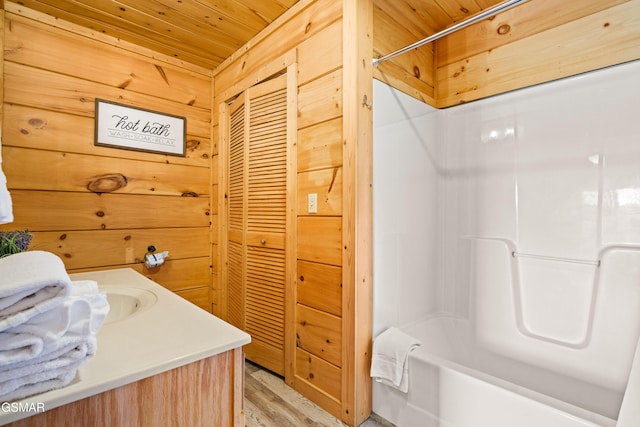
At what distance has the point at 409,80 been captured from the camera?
187 cm

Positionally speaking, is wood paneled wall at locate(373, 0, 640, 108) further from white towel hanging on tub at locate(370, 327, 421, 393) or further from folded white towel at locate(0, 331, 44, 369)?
folded white towel at locate(0, 331, 44, 369)

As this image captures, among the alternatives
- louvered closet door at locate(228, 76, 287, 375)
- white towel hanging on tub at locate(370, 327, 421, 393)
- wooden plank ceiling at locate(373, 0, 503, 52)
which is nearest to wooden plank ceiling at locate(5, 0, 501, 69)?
wooden plank ceiling at locate(373, 0, 503, 52)

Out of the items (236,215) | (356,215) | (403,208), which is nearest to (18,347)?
(356,215)

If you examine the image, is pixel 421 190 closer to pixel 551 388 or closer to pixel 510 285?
pixel 510 285

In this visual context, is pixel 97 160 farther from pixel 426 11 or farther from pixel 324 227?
pixel 426 11

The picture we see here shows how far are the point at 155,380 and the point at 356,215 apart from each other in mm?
1049

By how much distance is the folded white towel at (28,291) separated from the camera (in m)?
0.47

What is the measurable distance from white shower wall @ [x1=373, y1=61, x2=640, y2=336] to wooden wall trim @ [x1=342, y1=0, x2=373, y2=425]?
113mm

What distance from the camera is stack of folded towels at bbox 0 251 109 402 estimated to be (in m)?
0.48

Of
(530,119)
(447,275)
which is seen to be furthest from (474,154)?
(447,275)

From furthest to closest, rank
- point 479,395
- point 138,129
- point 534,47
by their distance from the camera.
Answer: point 138,129
point 534,47
point 479,395

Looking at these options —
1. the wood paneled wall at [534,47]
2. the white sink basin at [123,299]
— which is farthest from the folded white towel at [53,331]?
the wood paneled wall at [534,47]

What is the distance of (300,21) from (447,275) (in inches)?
72.9

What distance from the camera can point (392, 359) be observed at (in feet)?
4.68
